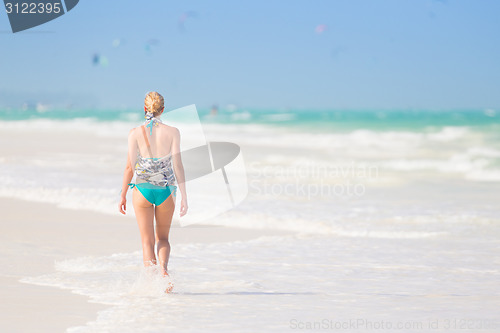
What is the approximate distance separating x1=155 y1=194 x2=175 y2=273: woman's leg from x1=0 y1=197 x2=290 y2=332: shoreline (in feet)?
1.80

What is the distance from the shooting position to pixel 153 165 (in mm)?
4816

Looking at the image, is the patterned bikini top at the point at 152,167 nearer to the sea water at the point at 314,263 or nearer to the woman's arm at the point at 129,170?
the woman's arm at the point at 129,170

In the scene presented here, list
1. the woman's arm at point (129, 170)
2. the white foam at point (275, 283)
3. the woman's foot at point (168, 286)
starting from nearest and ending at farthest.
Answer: the white foam at point (275, 283)
the woman's arm at point (129, 170)
the woman's foot at point (168, 286)

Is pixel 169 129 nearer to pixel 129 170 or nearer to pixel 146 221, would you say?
pixel 129 170

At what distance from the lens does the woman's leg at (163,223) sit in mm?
4875

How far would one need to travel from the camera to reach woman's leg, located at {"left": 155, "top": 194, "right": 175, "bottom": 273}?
16.0 feet

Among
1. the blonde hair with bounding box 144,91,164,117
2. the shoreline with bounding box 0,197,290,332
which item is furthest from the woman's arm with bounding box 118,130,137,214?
the shoreline with bounding box 0,197,290,332

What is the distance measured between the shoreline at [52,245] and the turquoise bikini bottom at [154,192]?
78 cm

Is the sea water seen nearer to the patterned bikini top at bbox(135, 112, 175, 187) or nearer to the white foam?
the white foam

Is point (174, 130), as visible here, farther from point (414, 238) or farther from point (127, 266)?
point (414, 238)

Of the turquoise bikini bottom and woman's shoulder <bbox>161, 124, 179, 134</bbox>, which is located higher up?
woman's shoulder <bbox>161, 124, 179, 134</bbox>

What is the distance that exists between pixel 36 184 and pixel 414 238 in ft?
21.5

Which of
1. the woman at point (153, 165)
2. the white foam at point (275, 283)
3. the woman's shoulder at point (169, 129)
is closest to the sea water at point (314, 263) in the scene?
the white foam at point (275, 283)

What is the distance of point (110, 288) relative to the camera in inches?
203
